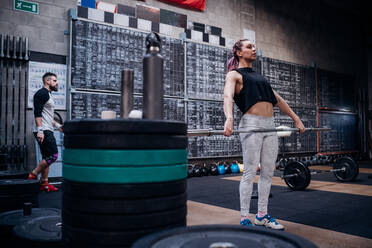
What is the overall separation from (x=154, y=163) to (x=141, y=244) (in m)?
0.28

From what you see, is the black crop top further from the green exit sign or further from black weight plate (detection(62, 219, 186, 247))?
the green exit sign

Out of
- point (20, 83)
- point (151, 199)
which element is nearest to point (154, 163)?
point (151, 199)

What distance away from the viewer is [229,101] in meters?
1.96

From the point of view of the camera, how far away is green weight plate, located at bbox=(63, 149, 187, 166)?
99 cm

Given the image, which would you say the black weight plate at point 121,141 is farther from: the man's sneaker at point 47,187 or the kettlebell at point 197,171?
the kettlebell at point 197,171

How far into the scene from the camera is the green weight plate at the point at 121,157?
991 millimetres

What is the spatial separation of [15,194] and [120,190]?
4.26 feet

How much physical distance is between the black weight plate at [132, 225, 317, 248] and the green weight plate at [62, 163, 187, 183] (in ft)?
0.60

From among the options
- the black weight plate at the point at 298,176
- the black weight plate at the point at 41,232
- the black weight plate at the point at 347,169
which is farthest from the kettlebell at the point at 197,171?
the black weight plate at the point at 41,232

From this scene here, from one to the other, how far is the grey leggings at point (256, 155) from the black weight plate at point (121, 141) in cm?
98

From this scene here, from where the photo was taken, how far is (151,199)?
39.8 inches

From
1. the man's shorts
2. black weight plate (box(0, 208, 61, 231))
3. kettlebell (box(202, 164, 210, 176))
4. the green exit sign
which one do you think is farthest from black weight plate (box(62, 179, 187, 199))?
kettlebell (box(202, 164, 210, 176))

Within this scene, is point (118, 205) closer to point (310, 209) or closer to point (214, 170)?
point (310, 209)

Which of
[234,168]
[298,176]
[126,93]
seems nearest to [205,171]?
[234,168]
